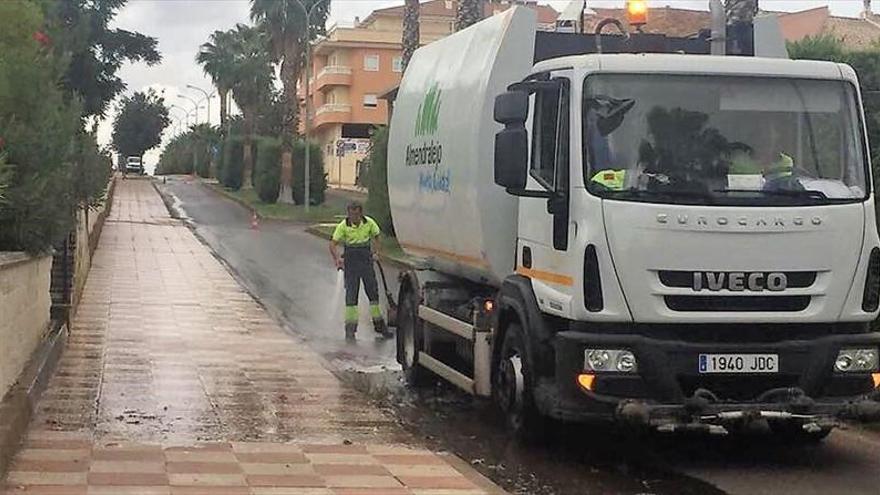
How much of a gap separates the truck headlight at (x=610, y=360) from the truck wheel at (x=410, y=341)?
159 inches

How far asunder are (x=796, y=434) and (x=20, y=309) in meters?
5.96

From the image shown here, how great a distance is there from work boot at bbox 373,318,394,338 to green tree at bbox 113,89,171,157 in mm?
98009

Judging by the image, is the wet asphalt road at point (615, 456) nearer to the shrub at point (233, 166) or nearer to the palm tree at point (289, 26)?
the palm tree at point (289, 26)

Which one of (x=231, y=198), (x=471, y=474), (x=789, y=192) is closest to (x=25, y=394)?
(x=471, y=474)

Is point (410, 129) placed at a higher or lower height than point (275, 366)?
higher

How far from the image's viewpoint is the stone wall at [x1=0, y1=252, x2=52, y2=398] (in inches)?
348

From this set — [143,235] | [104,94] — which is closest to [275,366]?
[104,94]

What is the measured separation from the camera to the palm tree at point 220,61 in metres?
80.3

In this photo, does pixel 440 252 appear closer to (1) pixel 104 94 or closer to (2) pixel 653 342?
(2) pixel 653 342

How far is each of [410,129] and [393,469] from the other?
4.99 metres

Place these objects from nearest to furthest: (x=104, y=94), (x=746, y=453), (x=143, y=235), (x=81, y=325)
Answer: (x=746, y=453)
(x=81, y=325)
(x=104, y=94)
(x=143, y=235)

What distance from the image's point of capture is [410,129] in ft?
41.2

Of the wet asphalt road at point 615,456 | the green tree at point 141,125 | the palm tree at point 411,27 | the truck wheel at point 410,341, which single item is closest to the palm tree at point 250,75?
the green tree at point 141,125

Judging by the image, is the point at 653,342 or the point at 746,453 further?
the point at 746,453
